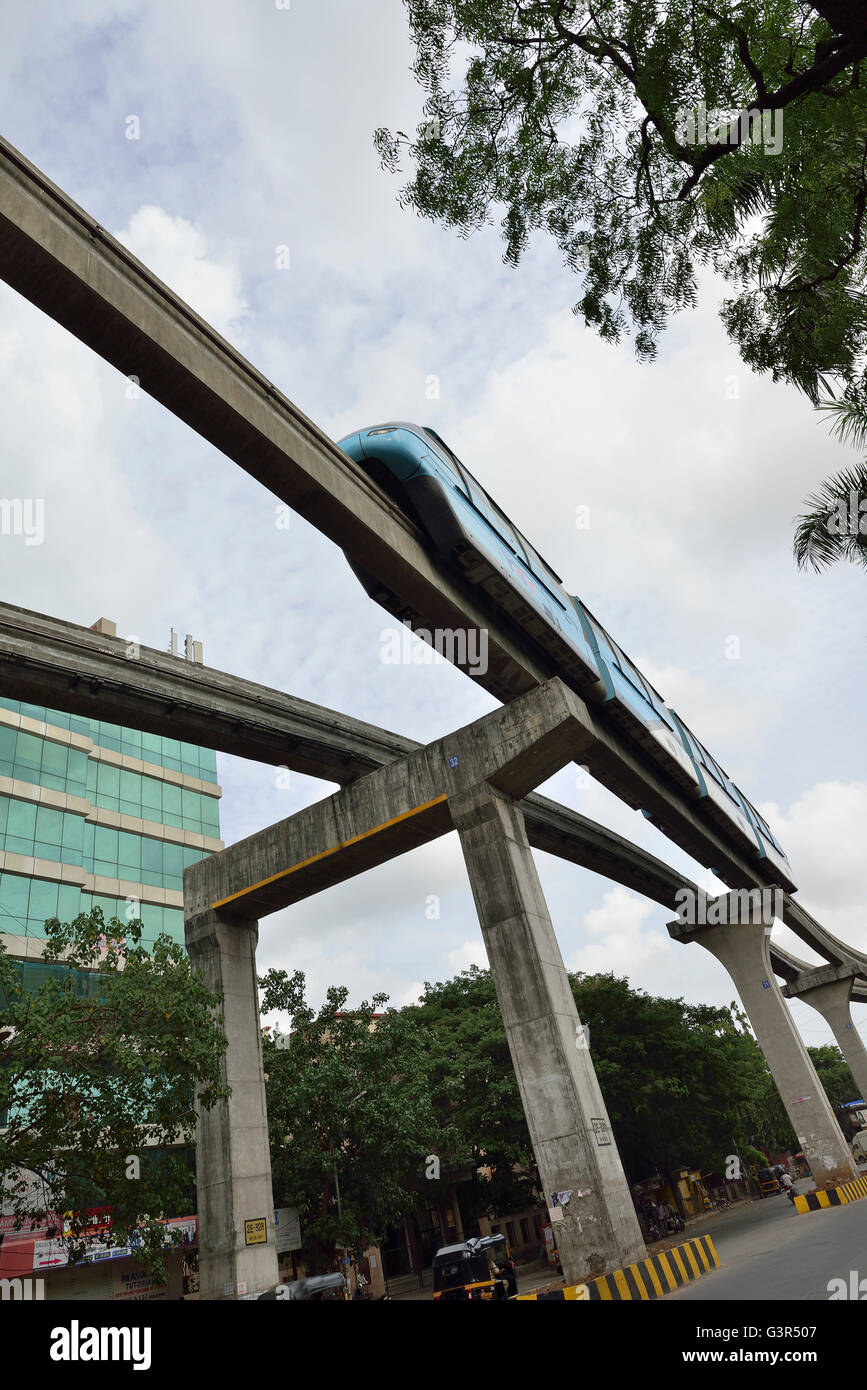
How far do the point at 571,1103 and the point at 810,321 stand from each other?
13.0 metres

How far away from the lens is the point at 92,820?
33188mm

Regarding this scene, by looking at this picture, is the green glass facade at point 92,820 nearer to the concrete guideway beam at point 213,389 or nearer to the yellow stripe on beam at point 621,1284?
the concrete guideway beam at point 213,389

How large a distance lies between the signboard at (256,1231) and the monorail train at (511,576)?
44.2 feet

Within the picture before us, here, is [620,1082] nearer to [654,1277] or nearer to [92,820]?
[654,1277]

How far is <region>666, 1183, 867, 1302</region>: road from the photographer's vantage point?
11227mm

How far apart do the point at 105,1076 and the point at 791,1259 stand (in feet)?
40.0

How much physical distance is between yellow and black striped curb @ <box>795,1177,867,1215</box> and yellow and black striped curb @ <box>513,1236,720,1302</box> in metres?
10.9

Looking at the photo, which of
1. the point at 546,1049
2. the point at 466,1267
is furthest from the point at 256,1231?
the point at 546,1049

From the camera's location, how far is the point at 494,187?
9.53m

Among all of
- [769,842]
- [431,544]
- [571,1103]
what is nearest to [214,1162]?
[571,1103]

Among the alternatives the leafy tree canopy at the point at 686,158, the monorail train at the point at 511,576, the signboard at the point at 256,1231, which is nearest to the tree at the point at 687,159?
the leafy tree canopy at the point at 686,158

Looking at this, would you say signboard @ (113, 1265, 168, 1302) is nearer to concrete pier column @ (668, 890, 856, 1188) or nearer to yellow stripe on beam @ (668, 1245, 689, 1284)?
yellow stripe on beam @ (668, 1245, 689, 1284)

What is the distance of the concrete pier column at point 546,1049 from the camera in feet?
47.3
